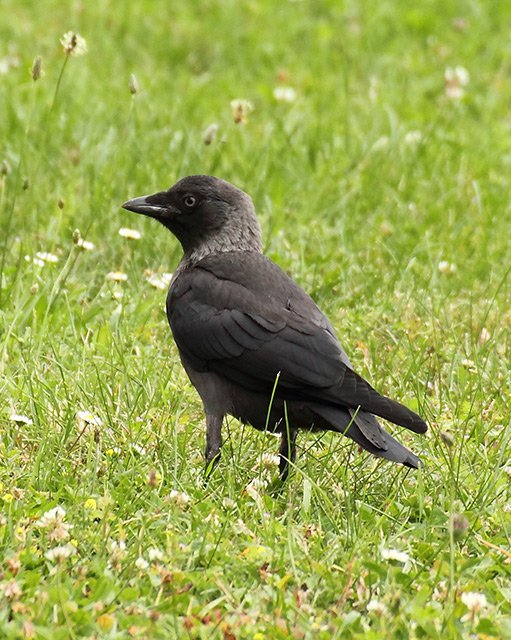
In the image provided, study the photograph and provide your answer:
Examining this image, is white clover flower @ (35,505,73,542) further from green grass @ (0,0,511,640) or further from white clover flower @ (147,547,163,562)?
white clover flower @ (147,547,163,562)

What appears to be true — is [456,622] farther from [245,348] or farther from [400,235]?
[400,235]

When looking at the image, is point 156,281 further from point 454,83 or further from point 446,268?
point 454,83

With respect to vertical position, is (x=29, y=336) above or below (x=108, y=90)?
below

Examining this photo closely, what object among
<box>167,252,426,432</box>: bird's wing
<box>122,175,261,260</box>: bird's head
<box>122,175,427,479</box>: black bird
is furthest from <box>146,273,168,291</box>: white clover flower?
<box>167,252,426,432</box>: bird's wing

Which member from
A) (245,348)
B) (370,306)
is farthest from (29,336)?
(370,306)

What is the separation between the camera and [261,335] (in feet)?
16.2

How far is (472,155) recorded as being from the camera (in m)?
8.79

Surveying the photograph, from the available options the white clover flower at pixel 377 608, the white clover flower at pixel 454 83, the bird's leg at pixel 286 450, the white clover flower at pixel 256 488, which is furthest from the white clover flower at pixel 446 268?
the white clover flower at pixel 377 608

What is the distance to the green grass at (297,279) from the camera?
395 cm

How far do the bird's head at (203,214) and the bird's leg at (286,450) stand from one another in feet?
3.44

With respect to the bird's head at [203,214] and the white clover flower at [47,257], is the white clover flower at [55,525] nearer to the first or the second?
the bird's head at [203,214]

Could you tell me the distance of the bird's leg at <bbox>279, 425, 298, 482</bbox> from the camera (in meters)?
4.88

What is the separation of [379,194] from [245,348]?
321cm

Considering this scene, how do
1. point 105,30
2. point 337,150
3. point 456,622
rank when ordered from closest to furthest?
point 456,622, point 337,150, point 105,30
